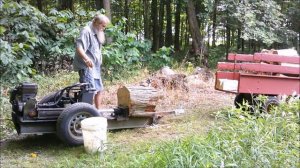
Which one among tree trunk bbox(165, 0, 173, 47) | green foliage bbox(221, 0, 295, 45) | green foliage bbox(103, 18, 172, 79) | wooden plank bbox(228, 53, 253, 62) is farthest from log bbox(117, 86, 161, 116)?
tree trunk bbox(165, 0, 173, 47)

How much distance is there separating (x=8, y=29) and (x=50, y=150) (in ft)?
13.6

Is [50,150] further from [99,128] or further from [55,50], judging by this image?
[55,50]

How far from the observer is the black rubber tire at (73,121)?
16.1ft

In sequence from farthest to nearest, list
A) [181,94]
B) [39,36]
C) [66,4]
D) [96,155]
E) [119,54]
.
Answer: [66,4], [119,54], [39,36], [181,94], [96,155]

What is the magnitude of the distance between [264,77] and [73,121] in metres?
3.19

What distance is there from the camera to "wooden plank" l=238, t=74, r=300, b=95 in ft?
20.6

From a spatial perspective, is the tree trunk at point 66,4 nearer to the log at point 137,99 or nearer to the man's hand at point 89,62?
the log at point 137,99

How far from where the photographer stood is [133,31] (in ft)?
51.5

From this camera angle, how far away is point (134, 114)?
5.82 metres

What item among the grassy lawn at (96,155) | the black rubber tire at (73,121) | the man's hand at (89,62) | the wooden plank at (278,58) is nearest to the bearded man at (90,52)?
the man's hand at (89,62)

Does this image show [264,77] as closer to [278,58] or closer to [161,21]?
[278,58]

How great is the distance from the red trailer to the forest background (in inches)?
129

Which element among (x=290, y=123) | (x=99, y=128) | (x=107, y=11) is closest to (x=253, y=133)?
(x=290, y=123)

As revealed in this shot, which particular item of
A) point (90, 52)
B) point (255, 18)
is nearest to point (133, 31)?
point (255, 18)
